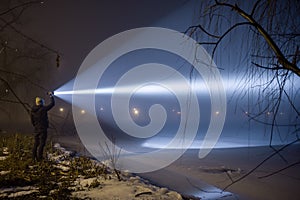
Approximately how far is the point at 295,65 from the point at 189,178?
24.0 feet

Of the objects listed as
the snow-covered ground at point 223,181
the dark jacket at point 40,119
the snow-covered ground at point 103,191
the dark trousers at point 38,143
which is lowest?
the snow-covered ground at point 223,181

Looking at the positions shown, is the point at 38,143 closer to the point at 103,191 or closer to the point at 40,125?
the point at 40,125

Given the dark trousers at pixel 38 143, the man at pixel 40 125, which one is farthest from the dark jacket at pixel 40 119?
the dark trousers at pixel 38 143

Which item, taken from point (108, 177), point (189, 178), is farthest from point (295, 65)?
point (189, 178)

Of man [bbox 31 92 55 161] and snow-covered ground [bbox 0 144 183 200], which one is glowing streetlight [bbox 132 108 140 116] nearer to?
man [bbox 31 92 55 161]

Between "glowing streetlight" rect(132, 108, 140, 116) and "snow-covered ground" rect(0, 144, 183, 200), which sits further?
"glowing streetlight" rect(132, 108, 140, 116)

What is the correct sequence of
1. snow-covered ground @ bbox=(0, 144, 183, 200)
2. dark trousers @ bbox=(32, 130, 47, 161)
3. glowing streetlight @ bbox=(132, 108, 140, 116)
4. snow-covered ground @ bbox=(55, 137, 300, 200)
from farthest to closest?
glowing streetlight @ bbox=(132, 108, 140, 116)
dark trousers @ bbox=(32, 130, 47, 161)
snow-covered ground @ bbox=(55, 137, 300, 200)
snow-covered ground @ bbox=(0, 144, 183, 200)

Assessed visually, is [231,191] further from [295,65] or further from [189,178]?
[295,65]

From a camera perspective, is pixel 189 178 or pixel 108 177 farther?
pixel 189 178

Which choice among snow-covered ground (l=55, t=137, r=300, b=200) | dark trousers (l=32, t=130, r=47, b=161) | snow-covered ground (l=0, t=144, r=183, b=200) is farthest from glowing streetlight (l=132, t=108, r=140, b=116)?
snow-covered ground (l=0, t=144, r=183, b=200)

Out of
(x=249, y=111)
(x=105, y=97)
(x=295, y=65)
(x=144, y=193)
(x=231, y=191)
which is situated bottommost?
(x=231, y=191)

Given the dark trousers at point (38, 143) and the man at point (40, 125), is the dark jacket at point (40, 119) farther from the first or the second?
the dark trousers at point (38, 143)

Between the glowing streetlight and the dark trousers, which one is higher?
the glowing streetlight

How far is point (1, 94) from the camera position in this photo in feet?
11.8
